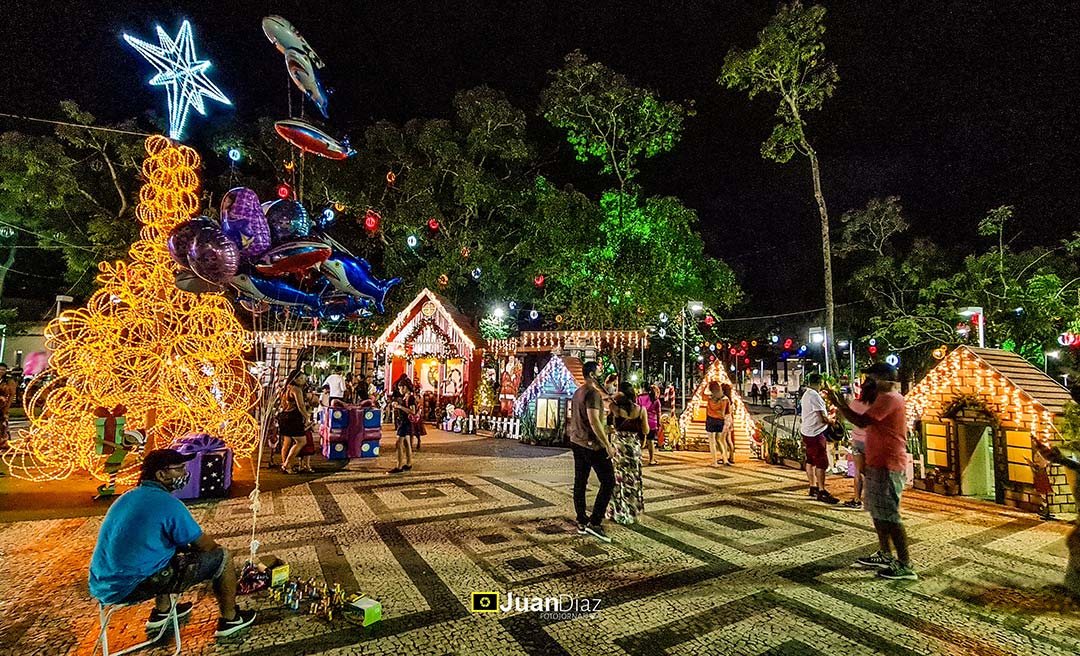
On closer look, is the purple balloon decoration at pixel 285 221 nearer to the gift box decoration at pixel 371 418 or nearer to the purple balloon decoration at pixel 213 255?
the purple balloon decoration at pixel 213 255

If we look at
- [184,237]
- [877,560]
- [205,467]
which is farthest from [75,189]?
[877,560]

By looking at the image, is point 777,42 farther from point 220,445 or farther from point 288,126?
point 220,445

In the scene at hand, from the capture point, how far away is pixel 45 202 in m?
18.5

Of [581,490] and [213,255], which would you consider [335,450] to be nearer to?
[213,255]

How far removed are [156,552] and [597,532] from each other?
4.06m

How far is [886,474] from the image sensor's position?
4730 millimetres

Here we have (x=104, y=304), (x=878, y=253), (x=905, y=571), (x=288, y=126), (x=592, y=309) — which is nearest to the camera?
(x=905, y=571)

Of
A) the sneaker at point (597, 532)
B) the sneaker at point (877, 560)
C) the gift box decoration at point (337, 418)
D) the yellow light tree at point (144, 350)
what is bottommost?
the sneaker at point (597, 532)

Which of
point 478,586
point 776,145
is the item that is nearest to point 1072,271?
point 776,145

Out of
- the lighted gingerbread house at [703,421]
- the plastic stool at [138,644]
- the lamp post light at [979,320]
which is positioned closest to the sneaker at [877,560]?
the plastic stool at [138,644]

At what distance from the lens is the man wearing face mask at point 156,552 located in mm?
3062

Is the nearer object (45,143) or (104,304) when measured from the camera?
(104,304)

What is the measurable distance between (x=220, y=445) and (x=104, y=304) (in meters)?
2.66

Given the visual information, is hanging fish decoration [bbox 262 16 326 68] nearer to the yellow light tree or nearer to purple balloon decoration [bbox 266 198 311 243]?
purple balloon decoration [bbox 266 198 311 243]
